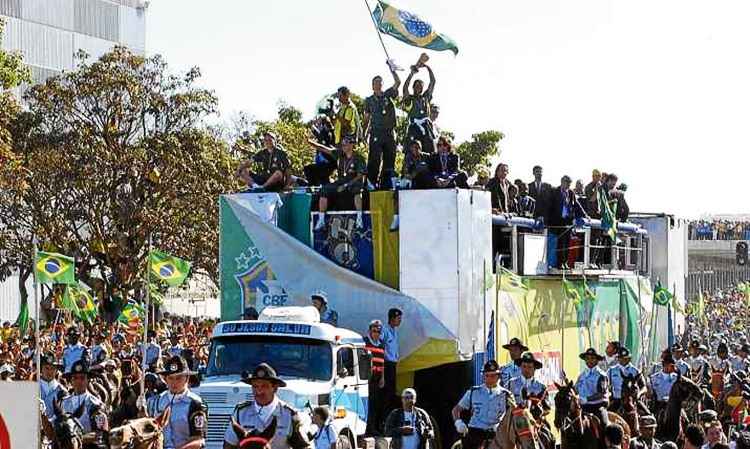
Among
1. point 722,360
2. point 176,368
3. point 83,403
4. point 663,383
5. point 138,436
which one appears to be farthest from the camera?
point 722,360

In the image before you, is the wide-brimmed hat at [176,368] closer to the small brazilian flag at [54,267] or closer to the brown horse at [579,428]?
the brown horse at [579,428]

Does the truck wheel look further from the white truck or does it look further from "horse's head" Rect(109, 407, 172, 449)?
"horse's head" Rect(109, 407, 172, 449)

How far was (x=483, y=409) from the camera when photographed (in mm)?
17297

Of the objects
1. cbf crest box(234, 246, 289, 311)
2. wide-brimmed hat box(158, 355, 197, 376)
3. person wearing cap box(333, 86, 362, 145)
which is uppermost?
person wearing cap box(333, 86, 362, 145)

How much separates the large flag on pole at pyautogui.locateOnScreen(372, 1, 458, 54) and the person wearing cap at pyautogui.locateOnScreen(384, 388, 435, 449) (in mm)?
8714

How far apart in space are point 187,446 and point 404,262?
901cm

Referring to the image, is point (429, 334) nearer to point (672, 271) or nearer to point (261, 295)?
point (261, 295)

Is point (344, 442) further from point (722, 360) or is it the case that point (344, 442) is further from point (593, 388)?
point (722, 360)

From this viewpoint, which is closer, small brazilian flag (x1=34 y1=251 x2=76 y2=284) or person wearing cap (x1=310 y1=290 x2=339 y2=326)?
person wearing cap (x1=310 y1=290 x2=339 y2=326)

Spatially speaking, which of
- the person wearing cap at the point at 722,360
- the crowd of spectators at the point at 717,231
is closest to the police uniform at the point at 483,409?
the person wearing cap at the point at 722,360

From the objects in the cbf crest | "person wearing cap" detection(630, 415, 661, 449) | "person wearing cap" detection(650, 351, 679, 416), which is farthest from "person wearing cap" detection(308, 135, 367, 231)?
"person wearing cap" detection(630, 415, 661, 449)

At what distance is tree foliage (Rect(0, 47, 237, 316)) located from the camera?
138 feet

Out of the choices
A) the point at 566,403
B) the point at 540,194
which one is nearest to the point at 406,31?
the point at 540,194

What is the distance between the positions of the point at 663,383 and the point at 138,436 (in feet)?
45.8
